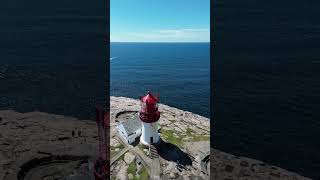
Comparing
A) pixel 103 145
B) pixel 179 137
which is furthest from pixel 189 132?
pixel 103 145

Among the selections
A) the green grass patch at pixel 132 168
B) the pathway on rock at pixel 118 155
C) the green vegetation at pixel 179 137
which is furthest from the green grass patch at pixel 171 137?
the green grass patch at pixel 132 168

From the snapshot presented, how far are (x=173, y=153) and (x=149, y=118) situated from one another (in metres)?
4.37

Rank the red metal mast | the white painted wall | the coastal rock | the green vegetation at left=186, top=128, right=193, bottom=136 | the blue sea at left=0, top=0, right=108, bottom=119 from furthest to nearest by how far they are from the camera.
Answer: the blue sea at left=0, top=0, right=108, bottom=119
the green vegetation at left=186, top=128, right=193, bottom=136
the white painted wall
the coastal rock
the red metal mast

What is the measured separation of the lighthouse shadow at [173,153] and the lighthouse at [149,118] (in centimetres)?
103

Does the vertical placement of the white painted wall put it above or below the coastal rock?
above

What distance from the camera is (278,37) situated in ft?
297

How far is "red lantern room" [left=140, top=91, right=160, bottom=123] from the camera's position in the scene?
32.1m

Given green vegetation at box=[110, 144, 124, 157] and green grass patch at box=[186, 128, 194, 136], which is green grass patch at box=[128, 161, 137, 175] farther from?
green grass patch at box=[186, 128, 194, 136]

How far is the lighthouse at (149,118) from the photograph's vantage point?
1266 inches

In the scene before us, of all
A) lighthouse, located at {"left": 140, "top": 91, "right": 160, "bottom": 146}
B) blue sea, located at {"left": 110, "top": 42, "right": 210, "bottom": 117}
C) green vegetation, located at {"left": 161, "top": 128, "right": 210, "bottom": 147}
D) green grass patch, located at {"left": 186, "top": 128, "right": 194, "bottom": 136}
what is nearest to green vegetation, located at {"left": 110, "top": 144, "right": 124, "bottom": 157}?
lighthouse, located at {"left": 140, "top": 91, "right": 160, "bottom": 146}

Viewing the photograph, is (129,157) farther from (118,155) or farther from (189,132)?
(189,132)

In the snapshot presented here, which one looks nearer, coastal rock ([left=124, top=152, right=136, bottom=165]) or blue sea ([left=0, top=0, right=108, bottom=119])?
coastal rock ([left=124, top=152, right=136, bottom=165])

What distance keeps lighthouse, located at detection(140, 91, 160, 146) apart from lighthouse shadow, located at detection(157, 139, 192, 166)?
1.03m

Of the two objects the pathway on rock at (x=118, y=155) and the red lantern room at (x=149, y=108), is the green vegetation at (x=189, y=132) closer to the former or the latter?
the red lantern room at (x=149, y=108)
